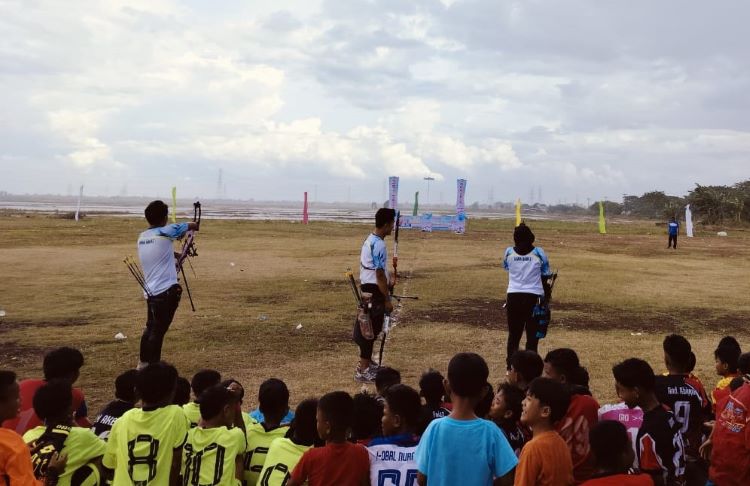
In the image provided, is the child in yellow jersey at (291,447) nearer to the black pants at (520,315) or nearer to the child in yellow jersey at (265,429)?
the child in yellow jersey at (265,429)

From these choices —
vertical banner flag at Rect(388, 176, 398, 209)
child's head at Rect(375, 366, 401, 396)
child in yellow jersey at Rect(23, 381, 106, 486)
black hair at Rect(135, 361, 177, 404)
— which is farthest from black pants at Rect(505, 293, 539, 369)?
vertical banner flag at Rect(388, 176, 398, 209)

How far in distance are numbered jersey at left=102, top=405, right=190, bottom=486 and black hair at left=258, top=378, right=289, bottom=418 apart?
601mm

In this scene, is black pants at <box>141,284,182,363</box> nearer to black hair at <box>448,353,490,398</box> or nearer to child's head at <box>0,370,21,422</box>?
child's head at <box>0,370,21,422</box>

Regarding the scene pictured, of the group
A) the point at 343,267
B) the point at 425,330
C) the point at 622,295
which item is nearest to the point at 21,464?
the point at 425,330

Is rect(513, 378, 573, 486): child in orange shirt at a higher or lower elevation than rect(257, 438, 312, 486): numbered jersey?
higher

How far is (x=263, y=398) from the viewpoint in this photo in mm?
4691

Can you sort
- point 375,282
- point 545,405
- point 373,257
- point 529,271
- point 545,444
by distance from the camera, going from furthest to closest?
point 375,282, point 373,257, point 529,271, point 545,405, point 545,444

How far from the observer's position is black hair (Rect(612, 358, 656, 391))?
4.32 m

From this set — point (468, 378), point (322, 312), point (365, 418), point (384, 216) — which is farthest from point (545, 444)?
point (322, 312)

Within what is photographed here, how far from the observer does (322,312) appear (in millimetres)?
14070

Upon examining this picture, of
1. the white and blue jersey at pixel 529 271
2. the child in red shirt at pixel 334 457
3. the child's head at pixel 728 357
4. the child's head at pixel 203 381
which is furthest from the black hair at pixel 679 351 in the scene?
the child's head at pixel 203 381

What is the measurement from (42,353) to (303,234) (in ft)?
101

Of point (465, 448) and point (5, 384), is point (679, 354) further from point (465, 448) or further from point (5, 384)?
point (5, 384)

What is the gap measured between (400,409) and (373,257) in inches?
181
